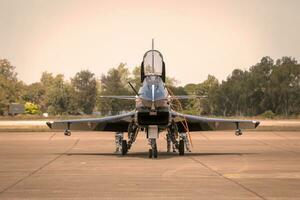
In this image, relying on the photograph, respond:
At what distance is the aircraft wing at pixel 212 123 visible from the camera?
2509cm

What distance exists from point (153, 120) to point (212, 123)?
432 centimetres

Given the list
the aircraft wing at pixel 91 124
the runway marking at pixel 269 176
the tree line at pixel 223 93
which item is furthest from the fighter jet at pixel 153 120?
the tree line at pixel 223 93

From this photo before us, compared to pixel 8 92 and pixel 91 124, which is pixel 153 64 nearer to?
pixel 91 124

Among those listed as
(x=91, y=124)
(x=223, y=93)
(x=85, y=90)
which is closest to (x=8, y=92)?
(x=85, y=90)

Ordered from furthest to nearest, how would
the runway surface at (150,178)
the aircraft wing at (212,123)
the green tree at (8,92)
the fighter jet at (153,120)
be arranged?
the green tree at (8,92)
the aircraft wing at (212,123)
the fighter jet at (153,120)
the runway surface at (150,178)

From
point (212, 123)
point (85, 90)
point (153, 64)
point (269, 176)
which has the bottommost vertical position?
point (269, 176)

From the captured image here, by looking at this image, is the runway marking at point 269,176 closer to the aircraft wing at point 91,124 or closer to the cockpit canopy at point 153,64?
the cockpit canopy at point 153,64

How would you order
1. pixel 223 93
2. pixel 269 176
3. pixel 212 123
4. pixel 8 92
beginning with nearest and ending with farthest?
1. pixel 269 176
2. pixel 212 123
3. pixel 223 93
4. pixel 8 92

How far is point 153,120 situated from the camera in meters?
22.1

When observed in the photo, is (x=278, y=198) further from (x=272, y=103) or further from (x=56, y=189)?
(x=272, y=103)

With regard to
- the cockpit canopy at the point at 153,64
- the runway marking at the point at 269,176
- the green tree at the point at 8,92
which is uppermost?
the green tree at the point at 8,92

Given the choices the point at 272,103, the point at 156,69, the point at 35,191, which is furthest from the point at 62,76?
the point at 35,191

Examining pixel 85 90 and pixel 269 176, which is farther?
pixel 85 90

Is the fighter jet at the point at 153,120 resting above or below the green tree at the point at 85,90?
below
